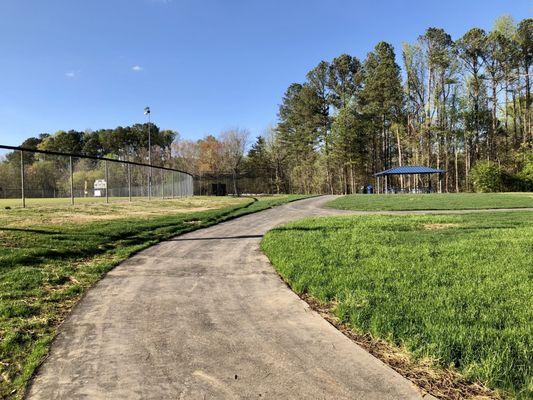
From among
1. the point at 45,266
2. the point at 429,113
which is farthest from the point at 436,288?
the point at 429,113

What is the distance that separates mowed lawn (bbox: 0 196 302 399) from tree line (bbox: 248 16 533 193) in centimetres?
3784

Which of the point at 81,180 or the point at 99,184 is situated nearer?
the point at 99,184

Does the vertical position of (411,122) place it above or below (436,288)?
above

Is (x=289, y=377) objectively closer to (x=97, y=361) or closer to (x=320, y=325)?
(x=320, y=325)

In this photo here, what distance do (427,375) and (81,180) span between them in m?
37.1

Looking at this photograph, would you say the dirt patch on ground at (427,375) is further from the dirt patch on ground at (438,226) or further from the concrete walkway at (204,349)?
the dirt patch on ground at (438,226)

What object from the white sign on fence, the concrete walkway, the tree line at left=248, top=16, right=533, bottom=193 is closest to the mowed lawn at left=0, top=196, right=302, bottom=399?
the concrete walkway

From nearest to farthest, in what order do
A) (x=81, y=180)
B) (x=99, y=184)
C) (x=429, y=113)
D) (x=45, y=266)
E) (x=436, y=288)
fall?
1. (x=436, y=288)
2. (x=45, y=266)
3. (x=99, y=184)
4. (x=81, y=180)
5. (x=429, y=113)

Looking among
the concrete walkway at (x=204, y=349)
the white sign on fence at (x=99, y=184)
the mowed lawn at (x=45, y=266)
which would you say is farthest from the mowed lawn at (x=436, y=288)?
the white sign on fence at (x=99, y=184)

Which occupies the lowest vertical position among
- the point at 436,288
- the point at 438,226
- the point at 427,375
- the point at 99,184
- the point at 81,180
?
the point at 427,375

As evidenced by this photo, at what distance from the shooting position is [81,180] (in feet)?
116

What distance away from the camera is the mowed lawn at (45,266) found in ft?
11.4

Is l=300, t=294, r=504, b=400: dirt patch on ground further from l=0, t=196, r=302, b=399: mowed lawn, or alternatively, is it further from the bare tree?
the bare tree

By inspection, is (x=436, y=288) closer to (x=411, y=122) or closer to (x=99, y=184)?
(x=99, y=184)
